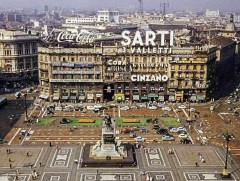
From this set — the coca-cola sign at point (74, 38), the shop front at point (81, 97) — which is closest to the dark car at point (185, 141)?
the shop front at point (81, 97)

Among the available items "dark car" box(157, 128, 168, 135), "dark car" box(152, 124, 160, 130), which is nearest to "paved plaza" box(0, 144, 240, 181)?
"dark car" box(157, 128, 168, 135)

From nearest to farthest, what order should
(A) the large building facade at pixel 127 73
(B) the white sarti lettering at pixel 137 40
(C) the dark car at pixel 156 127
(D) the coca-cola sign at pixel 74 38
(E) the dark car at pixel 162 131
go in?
(E) the dark car at pixel 162 131 < (C) the dark car at pixel 156 127 < (B) the white sarti lettering at pixel 137 40 < (A) the large building facade at pixel 127 73 < (D) the coca-cola sign at pixel 74 38

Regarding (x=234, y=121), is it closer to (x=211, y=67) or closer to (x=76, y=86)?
(x=211, y=67)

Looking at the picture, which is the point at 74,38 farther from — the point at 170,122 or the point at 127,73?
the point at 170,122

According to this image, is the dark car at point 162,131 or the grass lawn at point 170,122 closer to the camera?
the dark car at point 162,131

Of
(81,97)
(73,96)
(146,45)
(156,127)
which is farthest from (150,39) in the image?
(156,127)

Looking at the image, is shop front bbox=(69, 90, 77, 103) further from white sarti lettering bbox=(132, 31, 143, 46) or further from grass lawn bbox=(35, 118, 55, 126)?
white sarti lettering bbox=(132, 31, 143, 46)

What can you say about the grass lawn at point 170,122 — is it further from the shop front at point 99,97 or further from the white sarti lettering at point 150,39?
the white sarti lettering at point 150,39
